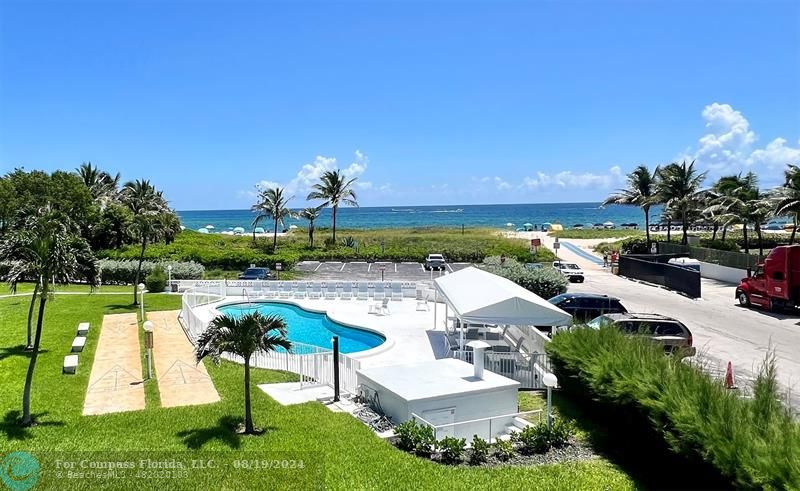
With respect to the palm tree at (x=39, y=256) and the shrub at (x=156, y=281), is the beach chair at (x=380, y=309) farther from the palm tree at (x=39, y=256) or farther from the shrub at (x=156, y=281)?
the palm tree at (x=39, y=256)

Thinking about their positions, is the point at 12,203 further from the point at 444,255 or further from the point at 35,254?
the point at 35,254

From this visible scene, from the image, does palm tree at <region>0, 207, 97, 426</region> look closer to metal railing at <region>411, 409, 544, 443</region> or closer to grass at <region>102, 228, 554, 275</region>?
metal railing at <region>411, 409, 544, 443</region>

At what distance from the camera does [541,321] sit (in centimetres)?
1505

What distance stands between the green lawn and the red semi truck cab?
2050cm

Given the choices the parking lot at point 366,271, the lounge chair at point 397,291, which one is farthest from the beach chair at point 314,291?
the parking lot at point 366,271

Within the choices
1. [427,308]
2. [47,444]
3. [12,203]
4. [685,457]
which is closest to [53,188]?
[12,203]

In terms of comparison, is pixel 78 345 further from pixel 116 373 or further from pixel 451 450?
pixel 451 450

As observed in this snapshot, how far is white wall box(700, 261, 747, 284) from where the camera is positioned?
34500mm

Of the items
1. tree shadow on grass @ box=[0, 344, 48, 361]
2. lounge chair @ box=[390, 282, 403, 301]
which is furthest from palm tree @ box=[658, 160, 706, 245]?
tree shadow on grass @ box=[0, 344, 48, 361]

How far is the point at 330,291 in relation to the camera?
97.6 feet

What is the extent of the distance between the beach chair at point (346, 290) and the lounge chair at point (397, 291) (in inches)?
88.4

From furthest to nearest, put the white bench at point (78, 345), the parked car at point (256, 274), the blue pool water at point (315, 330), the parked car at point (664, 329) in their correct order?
the parked car at point (256, 274)
the blue pool water at point (315, 330)
the white bench at point (78, 345)
the parked car at point (664, 329)

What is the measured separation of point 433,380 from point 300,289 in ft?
61.8

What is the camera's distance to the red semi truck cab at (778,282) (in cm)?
2422
